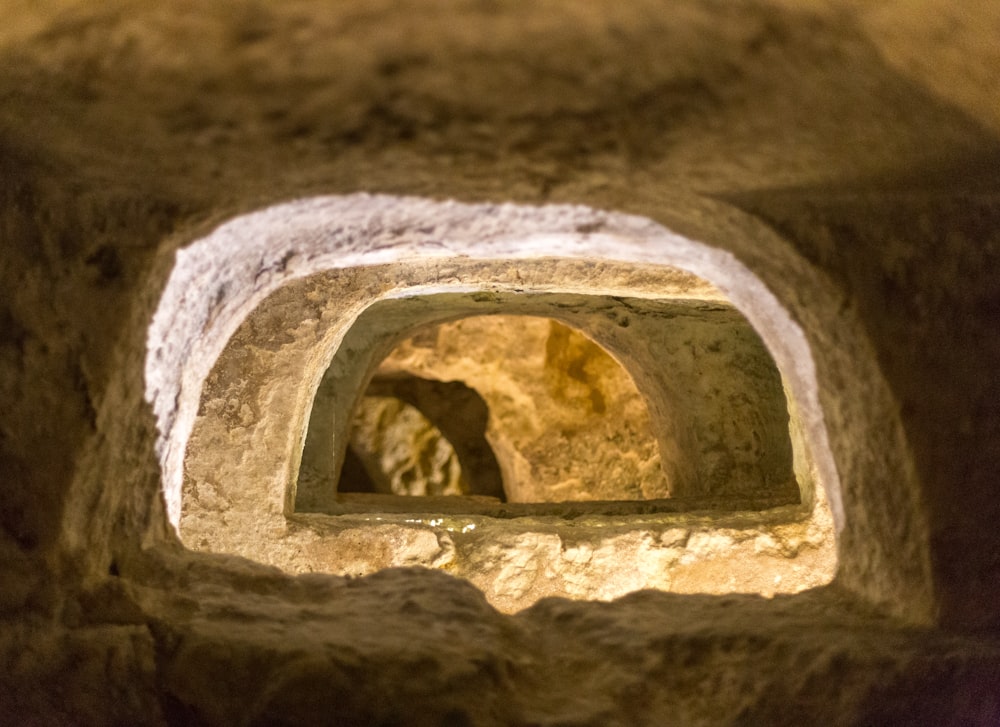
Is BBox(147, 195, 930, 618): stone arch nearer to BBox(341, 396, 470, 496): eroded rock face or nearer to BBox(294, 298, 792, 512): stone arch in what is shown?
BBox(294, 298, 792, 512): stone arch

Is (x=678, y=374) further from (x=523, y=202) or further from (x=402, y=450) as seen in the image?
(x=402, y=450)

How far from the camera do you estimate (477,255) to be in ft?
4.09

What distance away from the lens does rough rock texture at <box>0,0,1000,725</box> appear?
79cm

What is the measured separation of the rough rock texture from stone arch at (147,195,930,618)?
1 cm

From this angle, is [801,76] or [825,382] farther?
[825,382]

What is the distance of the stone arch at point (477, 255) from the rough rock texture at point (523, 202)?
0.01 meters

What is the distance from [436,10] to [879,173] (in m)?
0.53

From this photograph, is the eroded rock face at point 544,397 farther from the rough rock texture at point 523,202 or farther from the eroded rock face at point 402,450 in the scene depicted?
the rough rock texture at point 523,202

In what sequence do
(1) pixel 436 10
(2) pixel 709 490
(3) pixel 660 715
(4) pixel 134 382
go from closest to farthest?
(1) pixel 436 10, (3) pixel 660 715, (4) pixel 134 382, (2) pixel 709 490

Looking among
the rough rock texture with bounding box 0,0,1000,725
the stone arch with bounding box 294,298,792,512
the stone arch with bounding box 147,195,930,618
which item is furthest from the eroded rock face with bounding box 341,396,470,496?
the rough rock texture with bounding box 0,0,1000,725

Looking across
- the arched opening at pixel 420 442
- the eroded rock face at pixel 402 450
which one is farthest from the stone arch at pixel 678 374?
the eroded rock face at pixel 402 450

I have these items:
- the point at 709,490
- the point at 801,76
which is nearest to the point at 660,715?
the point at 801,76

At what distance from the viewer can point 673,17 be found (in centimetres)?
77

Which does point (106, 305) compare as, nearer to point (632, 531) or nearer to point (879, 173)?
point (879, 173)
